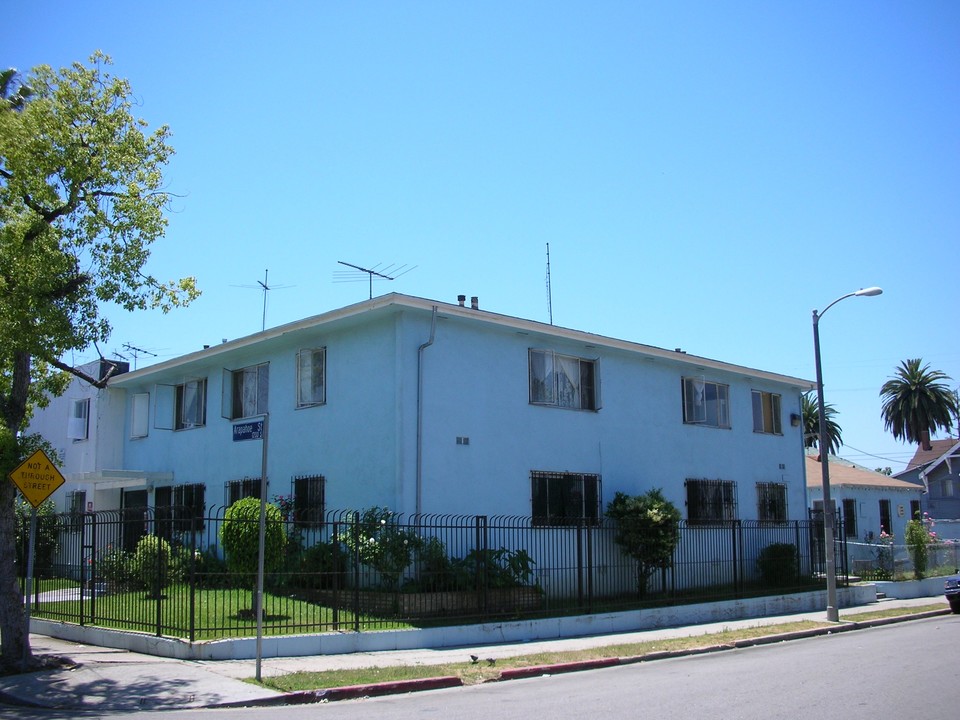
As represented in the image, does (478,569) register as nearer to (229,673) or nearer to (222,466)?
(229,673)

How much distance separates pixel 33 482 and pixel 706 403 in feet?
59.4

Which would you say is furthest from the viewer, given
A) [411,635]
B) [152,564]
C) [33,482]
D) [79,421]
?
[79,421]

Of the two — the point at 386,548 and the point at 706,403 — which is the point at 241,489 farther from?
the point at 706,403

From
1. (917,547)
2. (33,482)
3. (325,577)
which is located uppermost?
(33,482)

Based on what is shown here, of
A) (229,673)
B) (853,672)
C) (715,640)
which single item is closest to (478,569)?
(715,640)

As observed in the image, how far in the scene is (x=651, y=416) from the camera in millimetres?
23734

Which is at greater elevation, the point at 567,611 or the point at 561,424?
the point at 561,424

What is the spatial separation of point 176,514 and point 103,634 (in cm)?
980

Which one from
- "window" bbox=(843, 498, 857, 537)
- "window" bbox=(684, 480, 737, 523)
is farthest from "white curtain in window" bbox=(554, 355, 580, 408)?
"window" bbox=(843, 498, 857, 537)

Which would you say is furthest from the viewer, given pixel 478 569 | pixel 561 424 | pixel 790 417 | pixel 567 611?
pixel 790 417

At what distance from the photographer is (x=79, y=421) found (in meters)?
27.9

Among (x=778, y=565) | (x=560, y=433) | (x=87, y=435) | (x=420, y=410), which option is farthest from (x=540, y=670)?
(x=87, y=435)

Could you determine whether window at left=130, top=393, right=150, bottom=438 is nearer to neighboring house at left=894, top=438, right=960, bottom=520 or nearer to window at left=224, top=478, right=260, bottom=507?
window at left=224, top=478, right=260, bottom=507

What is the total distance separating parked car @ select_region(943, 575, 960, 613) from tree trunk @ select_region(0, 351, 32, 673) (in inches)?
838
